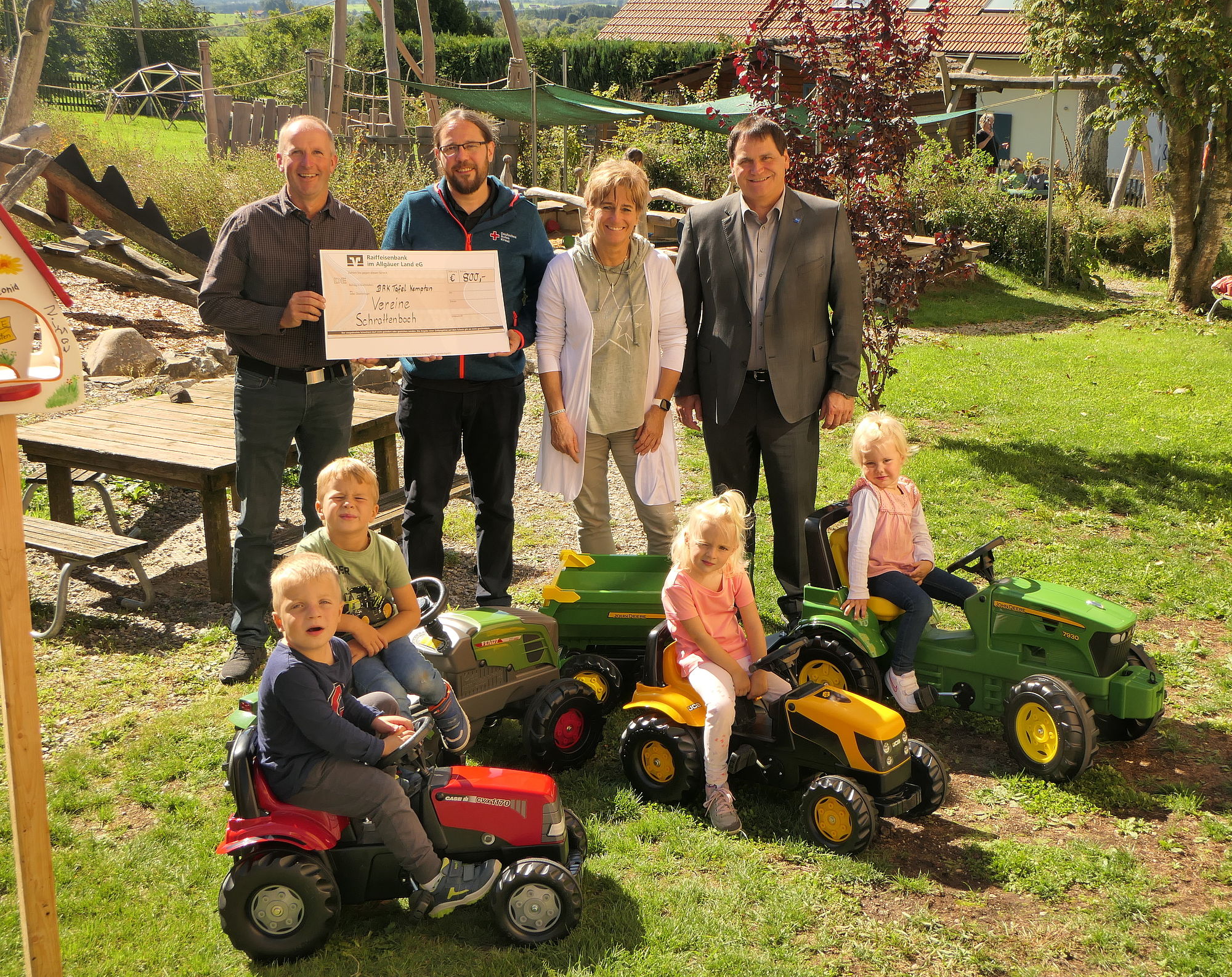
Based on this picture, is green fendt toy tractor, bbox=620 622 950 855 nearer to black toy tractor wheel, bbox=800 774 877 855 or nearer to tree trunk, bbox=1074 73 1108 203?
black toy tractor wheel, bbox=800 774 877 855

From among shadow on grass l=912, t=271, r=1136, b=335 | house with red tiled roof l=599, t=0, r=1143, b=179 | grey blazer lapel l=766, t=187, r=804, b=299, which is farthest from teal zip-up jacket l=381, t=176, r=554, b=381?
house with red tiled roof l=599, t=0, r=1143, b=179

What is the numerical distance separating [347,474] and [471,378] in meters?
1.09

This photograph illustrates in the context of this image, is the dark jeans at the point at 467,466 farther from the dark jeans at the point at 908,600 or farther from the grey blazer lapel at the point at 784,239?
the dark jeans at the point at 908,600

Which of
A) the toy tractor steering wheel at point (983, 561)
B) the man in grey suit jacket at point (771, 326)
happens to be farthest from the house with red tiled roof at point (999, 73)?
the toy tractor steering wheel at point (983, 561)

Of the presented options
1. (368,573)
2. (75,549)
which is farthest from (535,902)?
(75,549)

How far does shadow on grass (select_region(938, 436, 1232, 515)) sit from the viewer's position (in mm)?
7316

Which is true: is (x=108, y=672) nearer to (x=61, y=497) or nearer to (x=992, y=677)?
(x=61, y=497)

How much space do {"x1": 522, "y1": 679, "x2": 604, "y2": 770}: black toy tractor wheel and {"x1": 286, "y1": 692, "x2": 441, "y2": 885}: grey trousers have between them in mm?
949

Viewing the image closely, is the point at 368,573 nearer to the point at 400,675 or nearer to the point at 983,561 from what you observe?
the point at 400,675

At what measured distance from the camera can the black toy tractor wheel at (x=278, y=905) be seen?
2979 mm

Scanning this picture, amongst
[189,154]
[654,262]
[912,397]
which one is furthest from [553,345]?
[189,154]

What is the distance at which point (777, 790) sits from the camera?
4023 millimetres

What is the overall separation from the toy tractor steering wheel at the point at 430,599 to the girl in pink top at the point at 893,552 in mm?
1687

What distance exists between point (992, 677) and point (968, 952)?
1453mm
